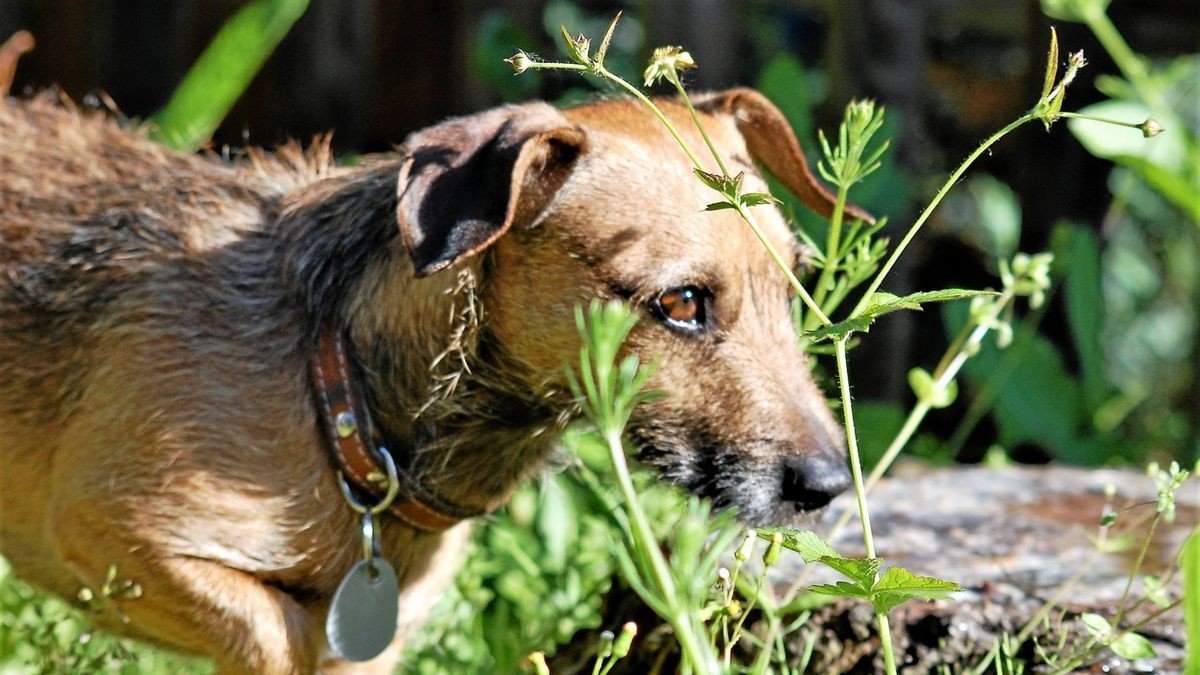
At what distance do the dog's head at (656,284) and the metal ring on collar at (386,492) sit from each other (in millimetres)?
341

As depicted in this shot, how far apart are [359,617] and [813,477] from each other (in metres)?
1.07

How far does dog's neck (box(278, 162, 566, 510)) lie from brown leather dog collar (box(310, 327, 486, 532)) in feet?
0.14

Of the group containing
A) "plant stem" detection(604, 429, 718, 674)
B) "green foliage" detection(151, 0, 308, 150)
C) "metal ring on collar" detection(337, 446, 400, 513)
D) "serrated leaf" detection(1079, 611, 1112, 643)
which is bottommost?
"metal ring on collar" detection(337, 446, 400, 513)

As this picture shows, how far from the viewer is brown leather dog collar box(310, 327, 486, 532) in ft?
10.4

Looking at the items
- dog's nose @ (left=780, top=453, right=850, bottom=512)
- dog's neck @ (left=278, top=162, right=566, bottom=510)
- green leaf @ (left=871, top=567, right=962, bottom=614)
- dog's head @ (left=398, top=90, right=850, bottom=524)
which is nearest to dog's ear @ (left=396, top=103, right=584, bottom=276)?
dog's head @ (left=398, top=90, right=850, bottom=524)

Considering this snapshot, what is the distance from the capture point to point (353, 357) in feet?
10.7

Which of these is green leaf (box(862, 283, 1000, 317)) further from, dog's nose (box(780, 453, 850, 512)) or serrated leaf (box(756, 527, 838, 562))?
dog's nose (box(780, 453, 850, 512))

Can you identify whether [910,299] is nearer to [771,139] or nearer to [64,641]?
[771,139]

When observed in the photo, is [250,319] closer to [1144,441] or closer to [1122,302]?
[1144,441]

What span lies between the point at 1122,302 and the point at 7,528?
6.21 m

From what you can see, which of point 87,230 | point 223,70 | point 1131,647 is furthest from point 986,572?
point 223,70

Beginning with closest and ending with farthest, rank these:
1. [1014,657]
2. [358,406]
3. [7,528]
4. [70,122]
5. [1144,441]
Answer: [1014,657] < [358,406] < [7,528] < [70,122] < [1144,441]

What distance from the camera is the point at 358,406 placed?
3205mm

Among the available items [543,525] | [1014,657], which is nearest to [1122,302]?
[543,525]
